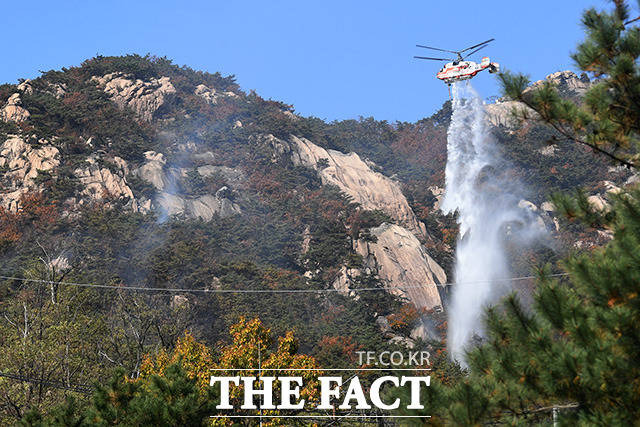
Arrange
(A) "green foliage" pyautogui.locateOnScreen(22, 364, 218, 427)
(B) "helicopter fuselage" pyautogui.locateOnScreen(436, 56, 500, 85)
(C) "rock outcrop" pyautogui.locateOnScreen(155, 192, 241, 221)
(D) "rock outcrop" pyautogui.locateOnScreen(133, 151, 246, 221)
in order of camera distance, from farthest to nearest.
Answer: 1. (D) "rock outcrop" pyautogui.locateOnScreen(133, 151, 246, 221)
2. (C) "rock outcrop" pyautogui.locateOnScreen(155, 192, 241, 221)
3. (B) "helicopter fuselage" pyautogui.locateOnScreen(436, 56, 500, 85)
4. (A) "green foliage" pyautogui.locateOnScreen(22, 364, 218, 427)

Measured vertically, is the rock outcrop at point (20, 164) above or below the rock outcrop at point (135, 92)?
below

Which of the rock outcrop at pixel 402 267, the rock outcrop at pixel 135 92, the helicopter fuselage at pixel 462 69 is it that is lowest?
the rock outcrop at pixel 402 267

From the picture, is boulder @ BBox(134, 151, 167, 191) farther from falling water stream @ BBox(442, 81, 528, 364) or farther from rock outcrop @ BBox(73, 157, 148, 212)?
falling water stream @ BBox(442, 81, 528, 364)

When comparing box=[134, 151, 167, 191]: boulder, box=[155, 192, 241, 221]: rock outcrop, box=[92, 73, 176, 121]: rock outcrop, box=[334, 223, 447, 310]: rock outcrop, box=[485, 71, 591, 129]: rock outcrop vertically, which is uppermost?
box=[485, 71, 591, 129]: rock outcrop

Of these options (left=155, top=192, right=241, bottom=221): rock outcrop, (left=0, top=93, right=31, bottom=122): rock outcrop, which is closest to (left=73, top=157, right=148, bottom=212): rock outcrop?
(left=155, top=192, right=241, bottom=221): rock outcrop

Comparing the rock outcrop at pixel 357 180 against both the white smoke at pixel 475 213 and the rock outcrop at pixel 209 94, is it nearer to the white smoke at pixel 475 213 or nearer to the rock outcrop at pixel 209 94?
the white smoke at pixel 475 213

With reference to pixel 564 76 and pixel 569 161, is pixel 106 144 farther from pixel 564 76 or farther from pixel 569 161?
pixel 564 76

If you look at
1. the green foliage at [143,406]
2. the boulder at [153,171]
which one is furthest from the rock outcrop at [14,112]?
the green foliage at [143,406]
